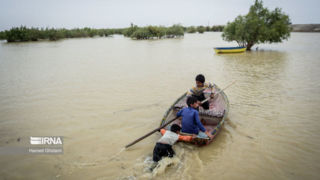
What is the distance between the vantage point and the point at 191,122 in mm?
3902

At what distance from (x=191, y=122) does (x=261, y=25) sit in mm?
20959

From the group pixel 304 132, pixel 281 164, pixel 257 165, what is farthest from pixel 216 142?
pixel 304 132

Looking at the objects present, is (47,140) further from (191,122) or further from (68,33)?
(68,33)

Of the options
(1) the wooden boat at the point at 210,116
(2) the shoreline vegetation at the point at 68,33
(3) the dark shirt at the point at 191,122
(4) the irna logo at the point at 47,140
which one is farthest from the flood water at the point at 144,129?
(2) the shoreline vegetation at the point at 68,33

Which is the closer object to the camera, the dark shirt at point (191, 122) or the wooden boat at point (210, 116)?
the dark shirt at point (191, 122)

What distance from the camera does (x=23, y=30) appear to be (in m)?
45.6

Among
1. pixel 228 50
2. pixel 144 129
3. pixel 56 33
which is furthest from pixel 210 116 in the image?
pixel 56 33

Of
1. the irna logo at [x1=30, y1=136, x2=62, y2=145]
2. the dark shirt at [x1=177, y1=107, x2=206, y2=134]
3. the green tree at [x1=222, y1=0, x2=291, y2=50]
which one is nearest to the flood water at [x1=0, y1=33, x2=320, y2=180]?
the irna logo at [x1=30, y1=136, x2=62, y2=145]

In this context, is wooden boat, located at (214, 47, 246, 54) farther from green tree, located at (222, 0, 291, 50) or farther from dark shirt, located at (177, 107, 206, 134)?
dark shirt, located at (177, 107, 206, 134)

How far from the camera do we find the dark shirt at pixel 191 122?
3854 millimetres

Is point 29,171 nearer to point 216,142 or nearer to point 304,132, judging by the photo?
point 216,142

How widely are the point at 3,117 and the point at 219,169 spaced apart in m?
6.43

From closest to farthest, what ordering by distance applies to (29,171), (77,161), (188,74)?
(29,171) → (77,161) → (188,74)

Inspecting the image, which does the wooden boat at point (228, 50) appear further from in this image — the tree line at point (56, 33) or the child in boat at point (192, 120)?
the tree line at point (56, 33)
